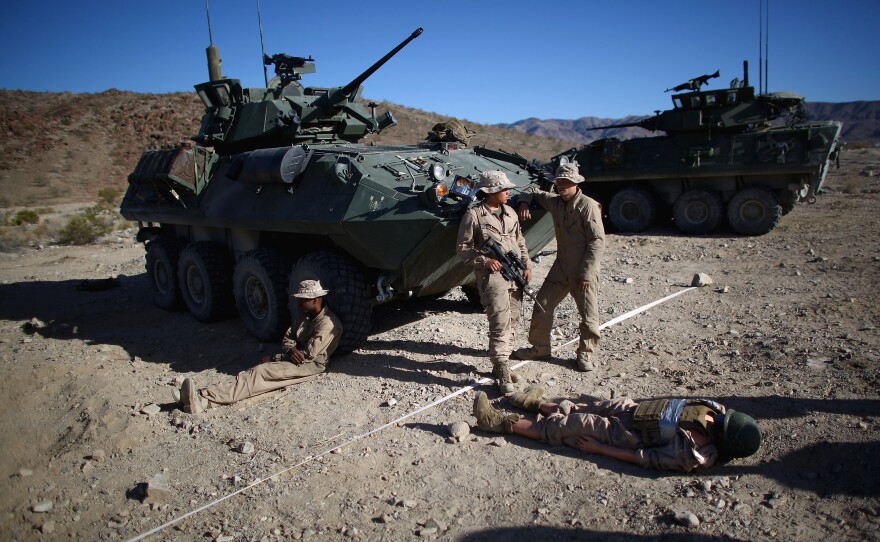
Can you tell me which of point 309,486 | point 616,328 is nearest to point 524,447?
point 309,486

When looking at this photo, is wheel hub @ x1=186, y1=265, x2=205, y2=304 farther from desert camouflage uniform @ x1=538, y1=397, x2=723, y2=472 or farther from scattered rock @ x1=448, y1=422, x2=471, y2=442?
desert camouflage uniform @ x1=538, y1=397, x2=723, y2=472

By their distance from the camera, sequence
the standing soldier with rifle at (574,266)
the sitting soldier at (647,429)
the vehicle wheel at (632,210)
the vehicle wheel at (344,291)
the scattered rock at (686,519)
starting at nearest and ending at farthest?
the scattered rock at (686,519), the sitting soldier at (647,429), the standing soldier with rifle at (574,266), the vehicle wheel at (344,291), the vehicle wheel at (632,210)

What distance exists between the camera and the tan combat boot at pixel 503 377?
481 cm

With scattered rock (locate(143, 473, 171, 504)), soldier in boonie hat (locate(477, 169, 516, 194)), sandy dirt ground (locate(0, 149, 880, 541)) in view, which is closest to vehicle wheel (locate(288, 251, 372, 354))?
sandy dirt ground (locate(0, 149, 880, 541))

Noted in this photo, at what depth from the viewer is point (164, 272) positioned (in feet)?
27.8

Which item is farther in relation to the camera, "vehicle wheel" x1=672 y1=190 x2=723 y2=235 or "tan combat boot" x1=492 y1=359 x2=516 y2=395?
"vehicle wheel" x1=672 y1=190 x2=723 y2=235

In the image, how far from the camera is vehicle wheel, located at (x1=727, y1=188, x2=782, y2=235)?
11789 millimetres

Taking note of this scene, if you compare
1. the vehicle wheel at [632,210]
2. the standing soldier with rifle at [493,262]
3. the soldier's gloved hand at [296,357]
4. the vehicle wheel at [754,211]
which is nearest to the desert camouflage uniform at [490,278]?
the standing soldier with rifle at [493,262]

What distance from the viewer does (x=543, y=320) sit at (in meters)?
5.42

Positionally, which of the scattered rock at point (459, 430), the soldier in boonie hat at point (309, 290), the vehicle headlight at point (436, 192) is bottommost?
the scattered rock at point (459, 430)

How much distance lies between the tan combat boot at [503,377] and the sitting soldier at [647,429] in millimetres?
554

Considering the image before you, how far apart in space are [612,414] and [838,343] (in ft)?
8.30

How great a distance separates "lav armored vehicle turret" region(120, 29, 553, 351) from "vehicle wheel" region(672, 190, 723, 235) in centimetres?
663

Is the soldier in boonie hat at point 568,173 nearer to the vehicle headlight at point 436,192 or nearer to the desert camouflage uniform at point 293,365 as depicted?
the vehicle headlight at point 436,192
